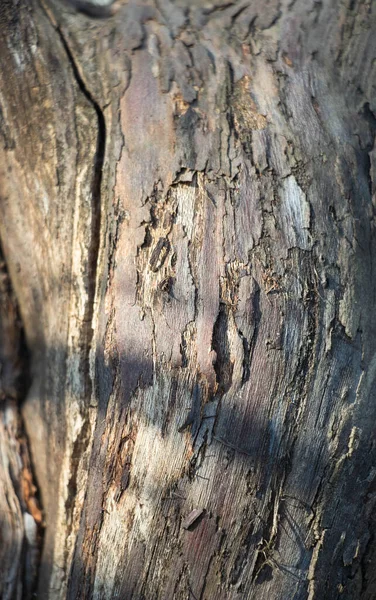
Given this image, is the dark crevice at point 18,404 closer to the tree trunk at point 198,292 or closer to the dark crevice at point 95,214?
the tree trunk at point 198,292

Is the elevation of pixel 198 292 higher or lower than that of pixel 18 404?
higher

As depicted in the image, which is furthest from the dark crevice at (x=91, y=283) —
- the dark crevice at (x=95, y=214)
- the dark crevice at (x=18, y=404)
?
the dark crevice at (x=18, y=404)

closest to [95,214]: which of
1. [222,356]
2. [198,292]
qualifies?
[198,292]

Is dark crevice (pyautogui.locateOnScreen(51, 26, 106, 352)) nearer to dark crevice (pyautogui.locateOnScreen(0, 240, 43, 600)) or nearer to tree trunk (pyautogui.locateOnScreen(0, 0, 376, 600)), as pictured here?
tree trunk (pyautogui.locateOnScreen(0, 0, 376, 600))

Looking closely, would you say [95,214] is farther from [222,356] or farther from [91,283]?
[222,356]

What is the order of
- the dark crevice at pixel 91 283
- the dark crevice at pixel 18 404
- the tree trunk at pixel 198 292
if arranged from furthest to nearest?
1. the dark crevice at pixel 18 404
2. the dark crevice at pixel 91 283
3. the tree trunk at pixel 198 292

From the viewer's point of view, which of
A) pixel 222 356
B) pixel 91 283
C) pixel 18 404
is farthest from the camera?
pixel 18 404

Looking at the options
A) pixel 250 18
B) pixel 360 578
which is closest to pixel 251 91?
pixel 250 18

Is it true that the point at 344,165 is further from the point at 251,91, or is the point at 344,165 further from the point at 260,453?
the point at 260,453
